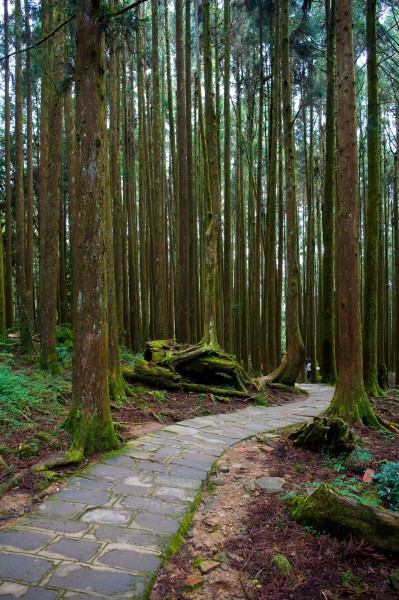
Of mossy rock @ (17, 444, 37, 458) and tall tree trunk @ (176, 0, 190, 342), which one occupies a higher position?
tall tree trunk @ (176, 0, 190, 342)

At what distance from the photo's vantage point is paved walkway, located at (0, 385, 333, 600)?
2252mm

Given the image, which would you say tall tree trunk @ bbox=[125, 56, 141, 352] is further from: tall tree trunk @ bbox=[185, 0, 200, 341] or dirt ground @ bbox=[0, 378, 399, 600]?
dirt ground @ bbox=[0, 378, 399, 600]

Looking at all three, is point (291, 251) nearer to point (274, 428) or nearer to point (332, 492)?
point (274, 428)

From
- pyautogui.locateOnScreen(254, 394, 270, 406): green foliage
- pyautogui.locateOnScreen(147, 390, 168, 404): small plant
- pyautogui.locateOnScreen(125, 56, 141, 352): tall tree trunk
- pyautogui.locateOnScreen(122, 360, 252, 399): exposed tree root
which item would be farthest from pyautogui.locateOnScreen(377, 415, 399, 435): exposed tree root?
pyautogui.locateOnScreen(125, 56, 141, 352): tall tree trunk

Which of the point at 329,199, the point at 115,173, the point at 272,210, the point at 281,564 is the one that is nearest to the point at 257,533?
the point at 281,564

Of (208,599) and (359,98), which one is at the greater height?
(359,98)

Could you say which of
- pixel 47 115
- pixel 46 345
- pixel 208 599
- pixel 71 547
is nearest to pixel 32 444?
pixel 71 547

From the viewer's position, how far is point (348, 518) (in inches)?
107

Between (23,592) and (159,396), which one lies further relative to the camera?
(159,396)

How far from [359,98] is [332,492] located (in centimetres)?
1856

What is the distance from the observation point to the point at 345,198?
5676mm

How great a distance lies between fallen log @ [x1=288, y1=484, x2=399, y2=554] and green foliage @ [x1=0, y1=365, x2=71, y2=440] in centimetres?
302

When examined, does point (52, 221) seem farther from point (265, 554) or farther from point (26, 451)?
point (265, 554)

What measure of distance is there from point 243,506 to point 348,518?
3.20 ft
